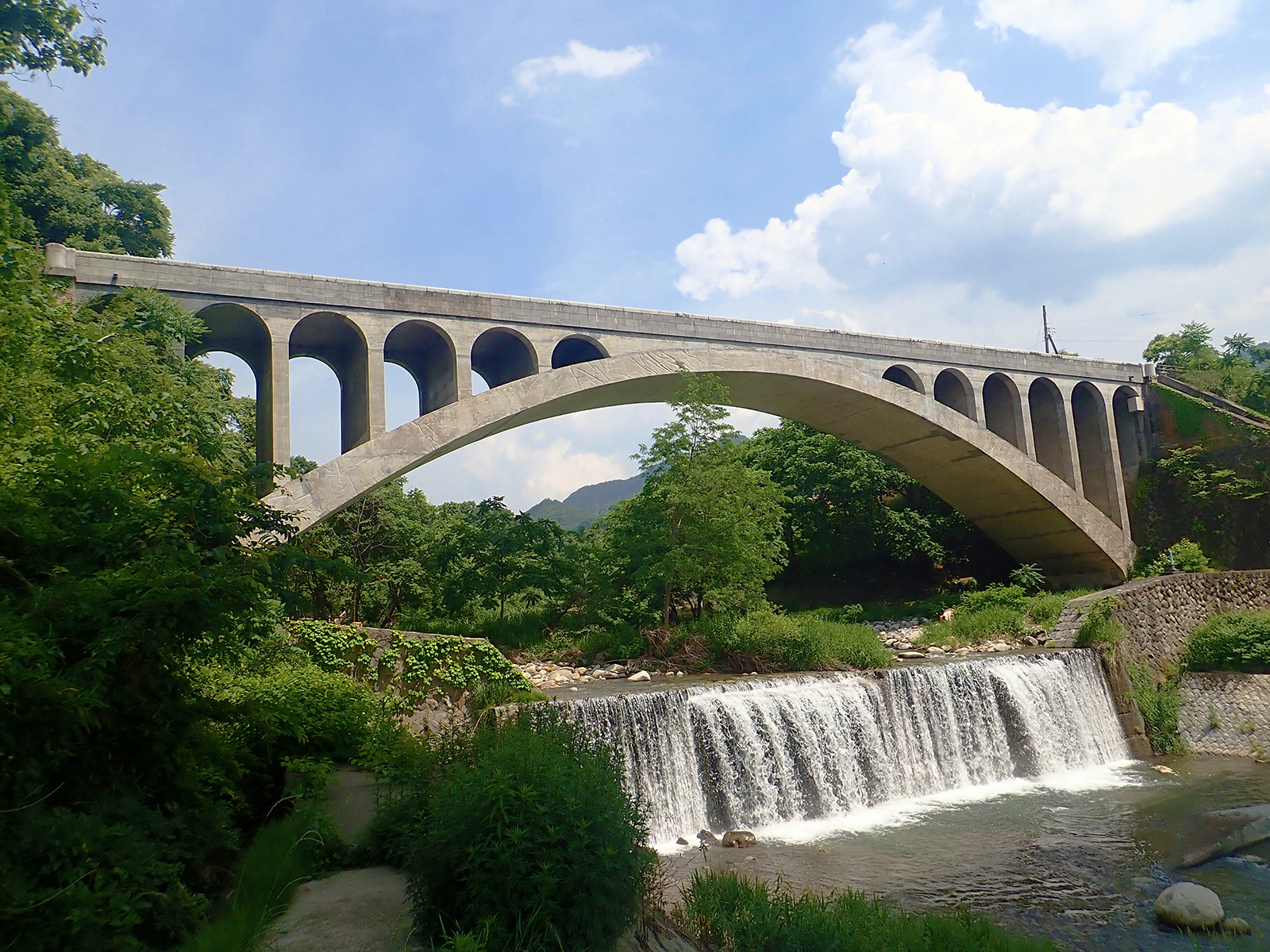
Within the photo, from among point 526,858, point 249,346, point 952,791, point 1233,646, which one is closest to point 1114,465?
point 1233,646

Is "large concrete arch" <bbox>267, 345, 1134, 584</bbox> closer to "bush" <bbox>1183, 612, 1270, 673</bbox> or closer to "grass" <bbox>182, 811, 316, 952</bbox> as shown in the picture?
"bush" <bbox>1183, 612, 1270, 673</bbox>

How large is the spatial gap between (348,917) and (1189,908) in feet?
22.0

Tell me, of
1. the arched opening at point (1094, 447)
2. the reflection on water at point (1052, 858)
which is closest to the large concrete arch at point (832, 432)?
the arched opening at point (1094, 447)

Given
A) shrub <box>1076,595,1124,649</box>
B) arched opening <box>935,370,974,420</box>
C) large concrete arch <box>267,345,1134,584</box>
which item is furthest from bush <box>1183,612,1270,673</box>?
arched opening <box>935,370,974,420</box>

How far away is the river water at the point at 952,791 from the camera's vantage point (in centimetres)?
750

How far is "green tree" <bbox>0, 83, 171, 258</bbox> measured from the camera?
1831 cm

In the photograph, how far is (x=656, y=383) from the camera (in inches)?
679

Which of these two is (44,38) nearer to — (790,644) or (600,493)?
(790,644)

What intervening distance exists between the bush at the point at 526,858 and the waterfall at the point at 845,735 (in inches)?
170

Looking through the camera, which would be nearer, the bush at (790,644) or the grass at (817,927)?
the grass at (817,927)

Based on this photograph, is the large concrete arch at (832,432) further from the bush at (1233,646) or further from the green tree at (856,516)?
the bush at (1233,646)

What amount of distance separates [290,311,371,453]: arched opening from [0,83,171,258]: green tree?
654cm

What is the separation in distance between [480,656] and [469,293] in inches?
283

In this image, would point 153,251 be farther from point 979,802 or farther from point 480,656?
point 979,802
